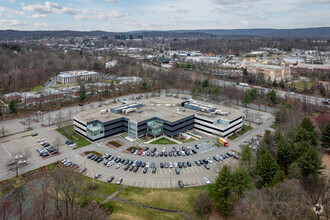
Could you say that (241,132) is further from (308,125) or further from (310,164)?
(310,164)

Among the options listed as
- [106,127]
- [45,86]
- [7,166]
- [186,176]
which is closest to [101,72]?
[45,86]

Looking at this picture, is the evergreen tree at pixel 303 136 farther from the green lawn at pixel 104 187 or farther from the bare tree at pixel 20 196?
the bare tree at pixel 20 196

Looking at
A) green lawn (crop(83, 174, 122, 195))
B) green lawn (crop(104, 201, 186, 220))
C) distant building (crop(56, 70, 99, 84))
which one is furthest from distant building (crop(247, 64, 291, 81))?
green lawn (crop(104, 201, 186, 220))

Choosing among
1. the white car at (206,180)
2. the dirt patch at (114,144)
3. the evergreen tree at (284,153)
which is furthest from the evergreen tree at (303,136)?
the dirt patch at (114,144)

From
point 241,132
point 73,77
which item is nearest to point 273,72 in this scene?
point 241,132

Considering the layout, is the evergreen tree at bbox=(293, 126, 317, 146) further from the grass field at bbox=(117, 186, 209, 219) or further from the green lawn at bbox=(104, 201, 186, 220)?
the green lawn at bbox=(104, 201, 186, 220)

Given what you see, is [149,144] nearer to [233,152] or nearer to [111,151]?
[111,151]
